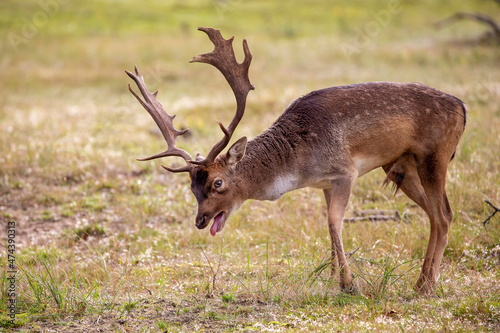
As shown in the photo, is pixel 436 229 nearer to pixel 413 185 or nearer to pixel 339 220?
pixel 413 185

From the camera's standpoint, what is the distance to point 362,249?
6.63 m

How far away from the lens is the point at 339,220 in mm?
5547

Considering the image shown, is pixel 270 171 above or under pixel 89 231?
above

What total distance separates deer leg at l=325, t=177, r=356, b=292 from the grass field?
0.14 m

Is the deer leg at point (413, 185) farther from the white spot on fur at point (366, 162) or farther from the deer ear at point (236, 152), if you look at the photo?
the deer ear at point (236, 152)

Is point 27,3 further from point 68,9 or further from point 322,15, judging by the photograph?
point 322,15

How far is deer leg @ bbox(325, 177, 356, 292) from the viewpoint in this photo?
545 cm

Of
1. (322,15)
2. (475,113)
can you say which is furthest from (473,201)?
(322,15)

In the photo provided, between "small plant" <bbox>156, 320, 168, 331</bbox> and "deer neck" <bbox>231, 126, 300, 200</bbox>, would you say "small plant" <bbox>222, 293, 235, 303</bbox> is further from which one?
"deer neck" <bbox>231, 126, 300, 200</bbox>

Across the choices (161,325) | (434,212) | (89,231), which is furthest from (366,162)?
(89,231)

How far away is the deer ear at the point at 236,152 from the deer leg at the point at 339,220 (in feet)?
3.07

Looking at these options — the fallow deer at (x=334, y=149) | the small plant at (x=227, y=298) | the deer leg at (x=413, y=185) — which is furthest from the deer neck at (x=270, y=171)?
the deer leg at (x=413, y=185)

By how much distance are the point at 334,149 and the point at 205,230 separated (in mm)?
2620

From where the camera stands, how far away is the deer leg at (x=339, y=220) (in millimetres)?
5449
